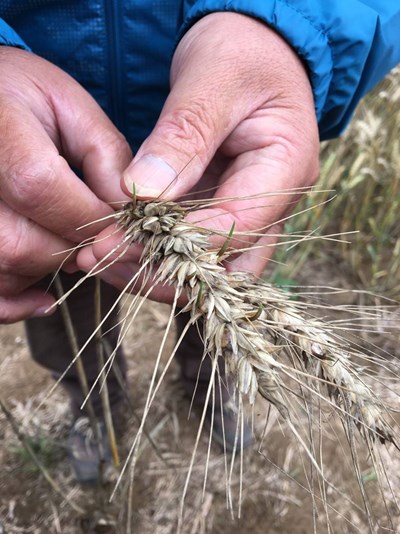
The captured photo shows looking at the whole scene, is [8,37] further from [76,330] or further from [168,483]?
[168,483]

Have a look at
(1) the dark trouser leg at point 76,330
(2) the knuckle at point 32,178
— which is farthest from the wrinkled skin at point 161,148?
(1) the dark trouser leg at point 76,330

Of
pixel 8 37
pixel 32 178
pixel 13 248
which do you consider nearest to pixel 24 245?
pixel 13 248

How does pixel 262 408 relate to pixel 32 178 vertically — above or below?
below

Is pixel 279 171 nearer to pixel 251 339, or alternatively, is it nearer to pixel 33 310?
pixel 251 339

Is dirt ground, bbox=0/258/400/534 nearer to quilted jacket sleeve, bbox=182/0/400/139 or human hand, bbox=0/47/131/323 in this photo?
human hand, bbox=0/47/131/323

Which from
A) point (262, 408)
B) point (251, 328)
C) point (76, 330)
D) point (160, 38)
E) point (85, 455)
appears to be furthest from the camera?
point (262, 408)

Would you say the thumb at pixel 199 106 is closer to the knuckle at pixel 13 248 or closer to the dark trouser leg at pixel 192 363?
the knuckle at pixel 13 248
